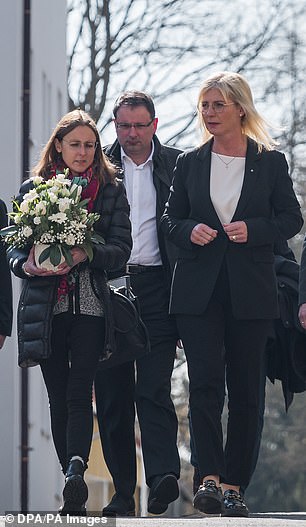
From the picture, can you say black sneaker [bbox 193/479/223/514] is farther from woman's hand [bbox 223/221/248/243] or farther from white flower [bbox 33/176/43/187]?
white flower [bbox 33/176/43/187]

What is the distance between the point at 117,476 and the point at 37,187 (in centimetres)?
180

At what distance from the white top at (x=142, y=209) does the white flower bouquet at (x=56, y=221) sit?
1004 millimetres

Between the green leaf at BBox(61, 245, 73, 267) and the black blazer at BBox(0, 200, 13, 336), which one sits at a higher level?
the green leaf at BBox(61, 245, 73, 267)

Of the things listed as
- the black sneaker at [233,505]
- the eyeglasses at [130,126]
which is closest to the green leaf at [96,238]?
the eyeglasses at [130,126]

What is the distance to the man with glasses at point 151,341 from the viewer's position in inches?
436

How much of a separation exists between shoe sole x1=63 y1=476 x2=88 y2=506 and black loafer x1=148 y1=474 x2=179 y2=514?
3.40 feet

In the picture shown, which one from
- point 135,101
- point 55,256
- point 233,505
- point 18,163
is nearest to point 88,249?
point 55,256

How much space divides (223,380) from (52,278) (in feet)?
3.63

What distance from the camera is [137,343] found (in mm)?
10555

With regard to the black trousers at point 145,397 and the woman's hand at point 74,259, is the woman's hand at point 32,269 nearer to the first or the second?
the woman's hand at point 74,259

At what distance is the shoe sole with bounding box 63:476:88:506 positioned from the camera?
967 cm

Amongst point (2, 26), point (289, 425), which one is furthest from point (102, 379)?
point (289, 425)

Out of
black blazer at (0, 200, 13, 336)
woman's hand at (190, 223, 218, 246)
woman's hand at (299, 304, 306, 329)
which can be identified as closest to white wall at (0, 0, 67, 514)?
black blazer at (0, 200, 13, 336)

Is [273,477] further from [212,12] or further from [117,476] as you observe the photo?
[117,476]
